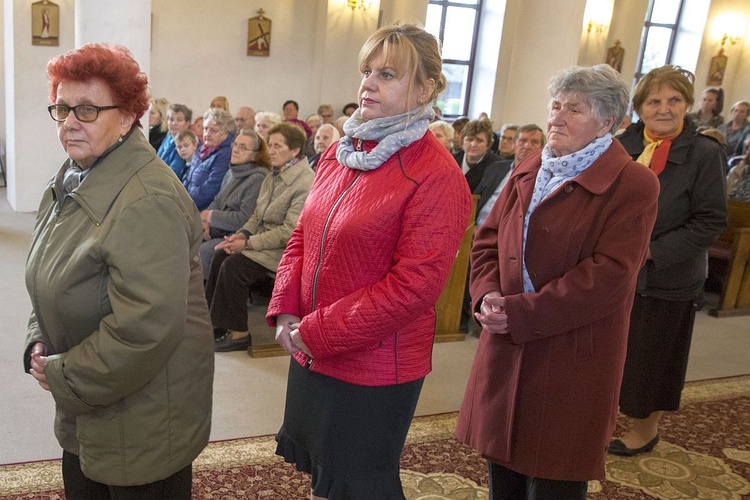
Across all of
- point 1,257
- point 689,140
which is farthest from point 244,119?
point 689,140

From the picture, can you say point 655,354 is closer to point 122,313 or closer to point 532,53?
point 122,313

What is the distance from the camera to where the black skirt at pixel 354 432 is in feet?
5.90

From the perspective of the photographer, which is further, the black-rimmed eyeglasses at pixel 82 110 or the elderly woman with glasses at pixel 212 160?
the elderly woman with glasses at pixel 212 160

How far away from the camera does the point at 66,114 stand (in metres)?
1.58

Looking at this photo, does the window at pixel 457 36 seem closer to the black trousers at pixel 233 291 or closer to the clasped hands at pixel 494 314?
the black trousers at pixel 233 291

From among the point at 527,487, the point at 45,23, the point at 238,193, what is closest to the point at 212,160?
the point at 238,193

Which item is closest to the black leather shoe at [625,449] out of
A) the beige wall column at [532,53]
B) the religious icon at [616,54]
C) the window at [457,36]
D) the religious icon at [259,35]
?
the beige wall column at [532,53]

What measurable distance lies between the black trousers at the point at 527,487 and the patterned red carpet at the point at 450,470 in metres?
0.55

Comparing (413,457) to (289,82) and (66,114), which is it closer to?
(66,114)

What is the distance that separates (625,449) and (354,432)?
172 centimetres

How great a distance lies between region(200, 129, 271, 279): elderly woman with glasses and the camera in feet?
14.5

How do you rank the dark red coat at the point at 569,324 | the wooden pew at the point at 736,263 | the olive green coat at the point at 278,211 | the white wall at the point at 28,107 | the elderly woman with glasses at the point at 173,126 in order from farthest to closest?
the white wall at the point at 28,107 < the elderly woman with glasses at the point at 173,126 < the wooden pew at the point at 736,263 < the olive green coat at the point at 278,211 < the dark red coat at the point at 569,324

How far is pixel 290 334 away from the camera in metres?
1.82

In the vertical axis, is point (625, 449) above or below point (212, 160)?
below
